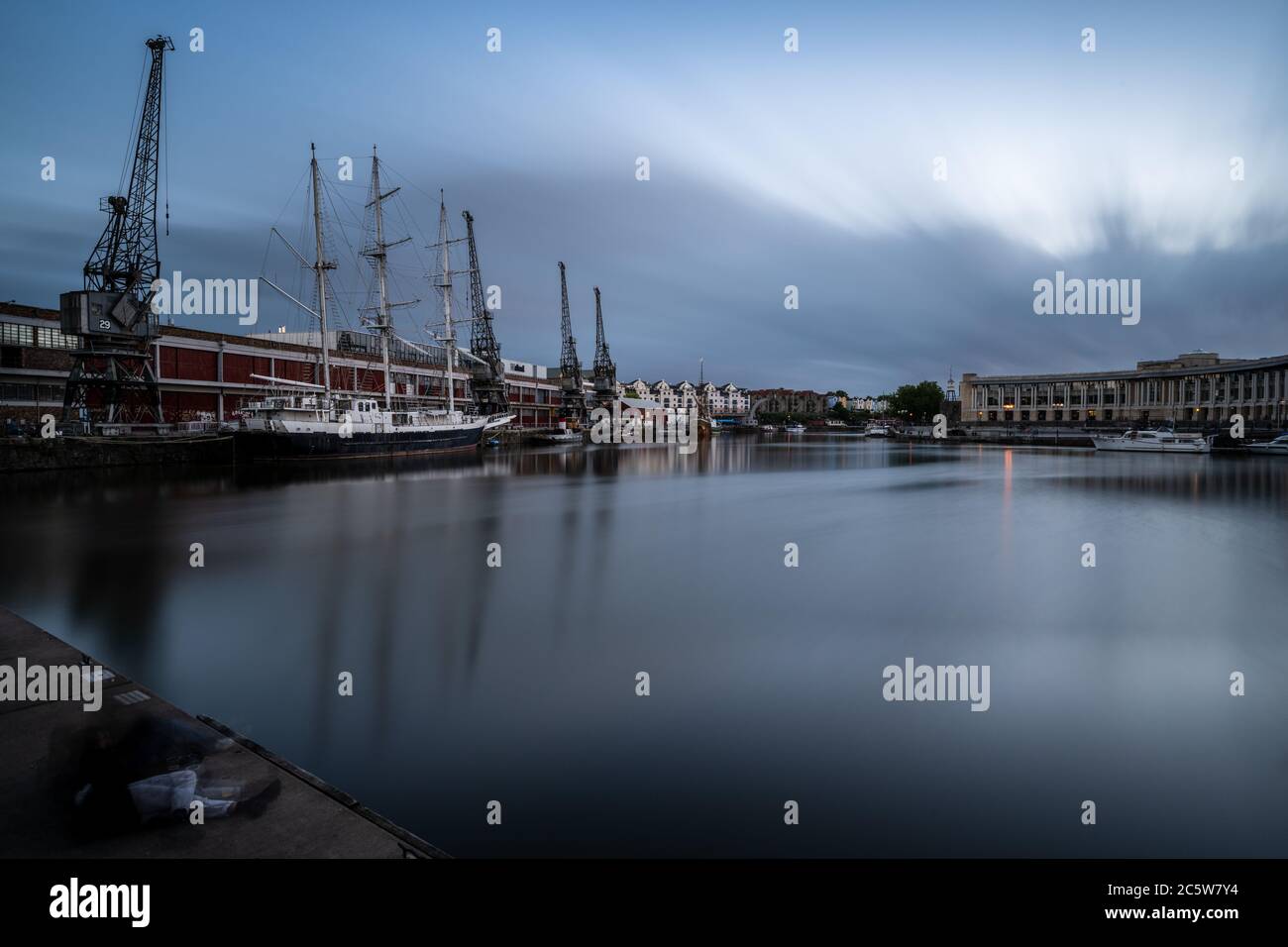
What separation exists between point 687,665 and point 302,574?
874 centimetres

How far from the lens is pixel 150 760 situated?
14.1 feet

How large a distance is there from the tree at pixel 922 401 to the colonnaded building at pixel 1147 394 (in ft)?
26.2

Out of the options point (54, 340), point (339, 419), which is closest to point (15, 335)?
point (54, 340)

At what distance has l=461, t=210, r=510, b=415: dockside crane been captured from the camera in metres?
75.5

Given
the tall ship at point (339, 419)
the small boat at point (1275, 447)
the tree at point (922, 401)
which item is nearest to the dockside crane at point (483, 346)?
the tall ship at point (339, 419)

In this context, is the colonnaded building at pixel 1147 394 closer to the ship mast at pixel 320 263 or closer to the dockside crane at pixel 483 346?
the dockside crane at pixel 483 346

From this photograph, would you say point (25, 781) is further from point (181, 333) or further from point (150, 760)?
point (181, 333)

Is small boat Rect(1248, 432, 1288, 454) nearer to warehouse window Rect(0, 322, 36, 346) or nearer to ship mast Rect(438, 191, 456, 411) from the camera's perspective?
ship mast Rect(438, 191, 456, 411)

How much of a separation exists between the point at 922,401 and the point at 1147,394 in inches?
1695

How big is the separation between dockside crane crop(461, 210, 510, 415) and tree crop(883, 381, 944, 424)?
107372mm

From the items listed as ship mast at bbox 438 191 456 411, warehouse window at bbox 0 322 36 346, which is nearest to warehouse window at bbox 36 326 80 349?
warehouse window at bbox 0 322 36 346

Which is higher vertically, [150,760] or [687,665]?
[150,760]

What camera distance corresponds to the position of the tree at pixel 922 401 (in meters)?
152
